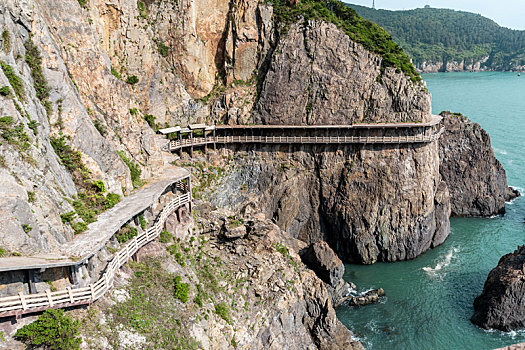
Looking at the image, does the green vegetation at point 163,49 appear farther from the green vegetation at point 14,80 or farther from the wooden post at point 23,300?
the wooden post at point 23,300

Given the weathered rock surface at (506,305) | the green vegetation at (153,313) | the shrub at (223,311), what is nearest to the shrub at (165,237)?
the green vegetation at (153,313)

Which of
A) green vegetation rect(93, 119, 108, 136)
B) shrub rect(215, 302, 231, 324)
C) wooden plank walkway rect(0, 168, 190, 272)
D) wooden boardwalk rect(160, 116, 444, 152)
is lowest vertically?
shrub rect(215, 302, 231, 324)

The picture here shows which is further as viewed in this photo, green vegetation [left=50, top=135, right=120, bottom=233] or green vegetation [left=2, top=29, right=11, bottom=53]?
green vegetation [left=50, top=135, right=120, bottom=233]

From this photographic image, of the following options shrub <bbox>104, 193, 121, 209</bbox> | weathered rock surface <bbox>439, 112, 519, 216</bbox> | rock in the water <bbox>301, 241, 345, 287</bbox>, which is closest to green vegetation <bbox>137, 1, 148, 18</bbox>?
shrub <bbox>104, 193, 121, 209</bbox>

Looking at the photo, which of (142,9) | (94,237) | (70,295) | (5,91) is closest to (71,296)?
(70,295)

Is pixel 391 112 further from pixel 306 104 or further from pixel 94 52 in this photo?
pixel 94 52

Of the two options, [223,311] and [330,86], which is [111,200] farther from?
[330,86]

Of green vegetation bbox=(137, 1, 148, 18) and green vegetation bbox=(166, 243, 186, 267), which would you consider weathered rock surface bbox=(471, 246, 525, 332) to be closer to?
green vegetation bbox=(166, 243, 186, 267)

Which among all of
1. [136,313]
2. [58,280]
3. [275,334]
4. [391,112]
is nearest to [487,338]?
[275,334]
